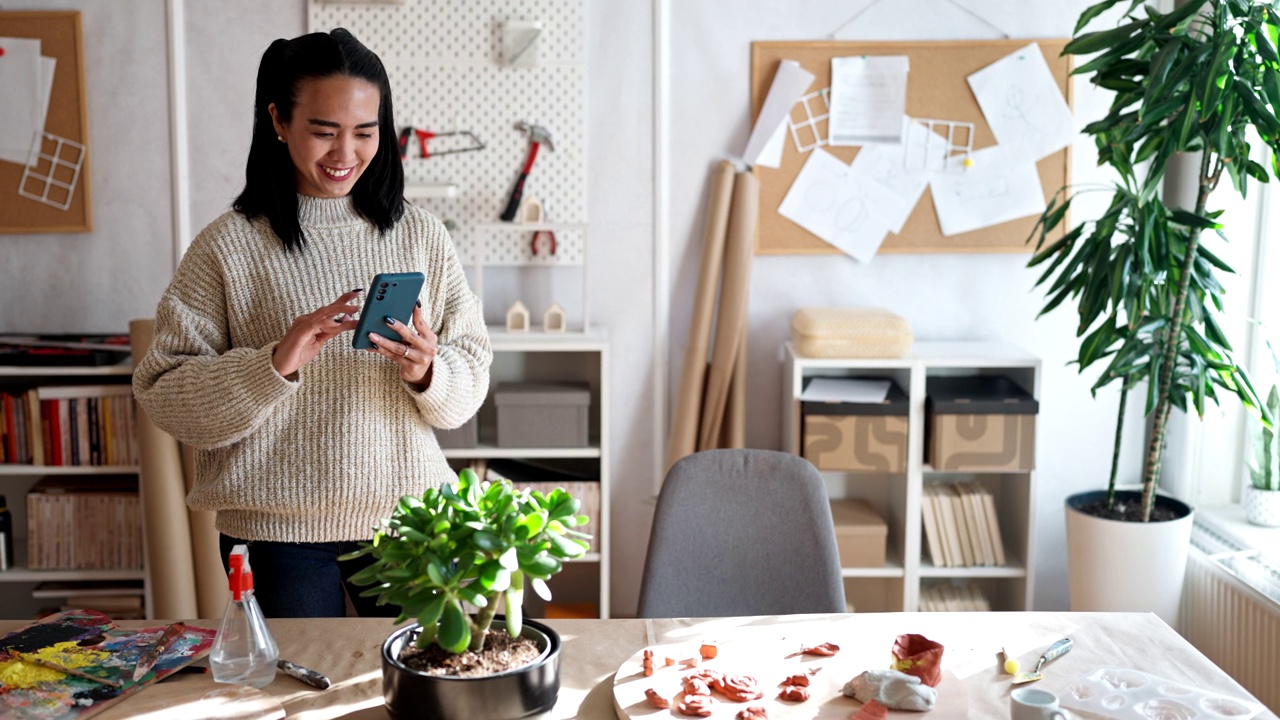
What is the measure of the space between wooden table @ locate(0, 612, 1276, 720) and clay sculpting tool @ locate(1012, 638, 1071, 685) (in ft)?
0.04

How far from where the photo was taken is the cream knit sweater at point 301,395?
1.90m

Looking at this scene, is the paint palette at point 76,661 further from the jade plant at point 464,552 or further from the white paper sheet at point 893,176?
the white paper sheet at point 893,176

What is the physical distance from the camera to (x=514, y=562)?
1326 mm

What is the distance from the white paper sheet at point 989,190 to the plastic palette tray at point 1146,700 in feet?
6.78

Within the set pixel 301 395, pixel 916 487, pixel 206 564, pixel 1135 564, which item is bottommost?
pixel 206 564

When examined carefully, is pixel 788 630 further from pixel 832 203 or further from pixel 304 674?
pixel 832 203

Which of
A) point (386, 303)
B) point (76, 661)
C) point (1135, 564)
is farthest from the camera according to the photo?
point (1135, 564)

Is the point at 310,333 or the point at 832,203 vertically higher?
the point at 832,203

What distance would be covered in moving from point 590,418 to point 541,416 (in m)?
0.29

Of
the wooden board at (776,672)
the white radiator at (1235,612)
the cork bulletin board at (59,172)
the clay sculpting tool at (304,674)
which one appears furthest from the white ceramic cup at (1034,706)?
the cork bulletin board at (59,172)

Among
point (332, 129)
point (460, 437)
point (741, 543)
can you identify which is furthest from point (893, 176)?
point (332, 129)

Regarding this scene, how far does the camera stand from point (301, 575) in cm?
194

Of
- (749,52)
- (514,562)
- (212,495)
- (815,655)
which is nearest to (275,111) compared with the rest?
(212,495)

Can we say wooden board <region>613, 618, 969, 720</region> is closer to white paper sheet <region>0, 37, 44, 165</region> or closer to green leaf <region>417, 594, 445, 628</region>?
green leaf <region>417, 594, 445, 628</region>
